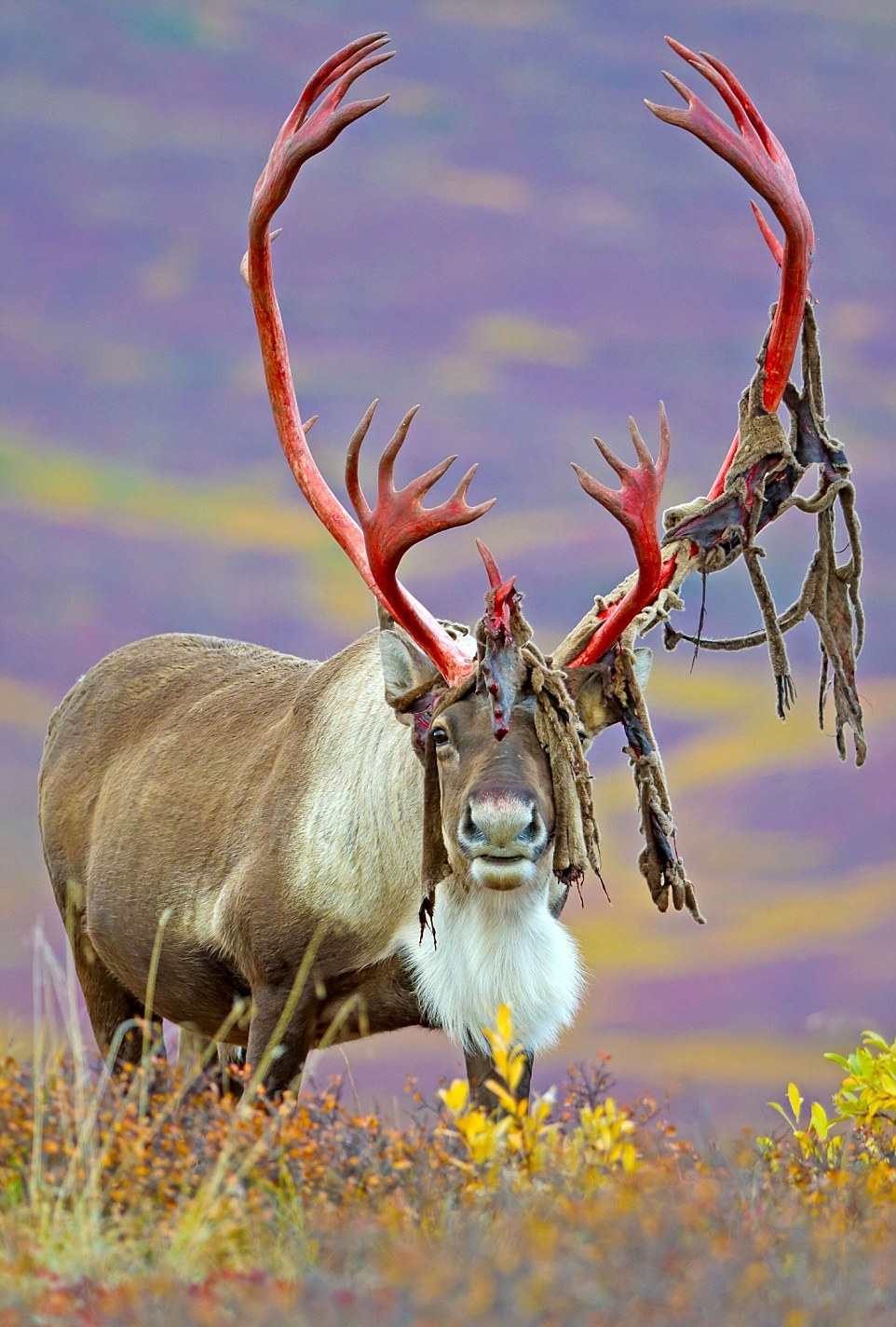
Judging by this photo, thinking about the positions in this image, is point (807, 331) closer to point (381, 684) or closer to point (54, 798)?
point (381, 684)

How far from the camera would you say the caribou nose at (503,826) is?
4.88 metres

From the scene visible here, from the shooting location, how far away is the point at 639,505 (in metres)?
5.55

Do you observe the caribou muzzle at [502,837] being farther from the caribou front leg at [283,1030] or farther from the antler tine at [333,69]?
the antler tine at [333,69]

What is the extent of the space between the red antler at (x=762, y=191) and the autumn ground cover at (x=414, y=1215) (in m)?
2.18

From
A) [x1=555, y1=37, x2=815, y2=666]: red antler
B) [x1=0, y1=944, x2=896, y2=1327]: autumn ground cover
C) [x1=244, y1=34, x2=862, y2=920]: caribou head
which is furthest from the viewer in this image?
[x1=555, y1=37, x2=815, y2=666]: red antler

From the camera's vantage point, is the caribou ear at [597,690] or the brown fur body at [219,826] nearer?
the caribou ear at [597,690]

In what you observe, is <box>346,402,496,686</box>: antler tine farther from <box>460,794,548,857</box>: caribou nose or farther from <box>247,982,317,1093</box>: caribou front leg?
<box>247,982,317,1093</box>: caribou front leg

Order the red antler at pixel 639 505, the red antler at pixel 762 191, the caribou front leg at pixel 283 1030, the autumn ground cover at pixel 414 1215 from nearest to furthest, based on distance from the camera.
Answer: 1. the autumn ground cover at pixel 414 1215
2. the red antler at pixel 639 505
3. the caribou front leg at pixel 283 1030
4. the red antler at pixel 762 191

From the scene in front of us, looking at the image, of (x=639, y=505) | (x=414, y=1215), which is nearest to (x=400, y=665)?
(x=639, y=505)

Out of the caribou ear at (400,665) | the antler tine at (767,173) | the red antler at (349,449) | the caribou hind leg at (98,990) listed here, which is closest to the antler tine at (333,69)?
the red antler at (349,449)

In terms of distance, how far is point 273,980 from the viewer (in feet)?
19.5

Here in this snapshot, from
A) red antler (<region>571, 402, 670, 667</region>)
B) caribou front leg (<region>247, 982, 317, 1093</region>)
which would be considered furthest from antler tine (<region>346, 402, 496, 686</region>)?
caribou front leg (<region>247, 982, 317, 1093</region>)

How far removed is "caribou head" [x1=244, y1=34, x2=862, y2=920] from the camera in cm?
520

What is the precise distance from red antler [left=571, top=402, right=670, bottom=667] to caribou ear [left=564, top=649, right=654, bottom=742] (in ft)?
0.48
